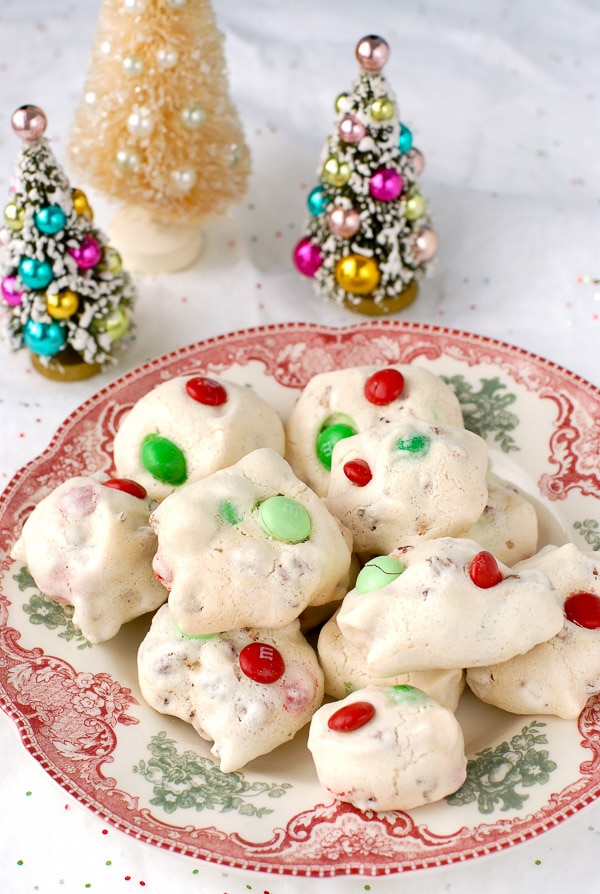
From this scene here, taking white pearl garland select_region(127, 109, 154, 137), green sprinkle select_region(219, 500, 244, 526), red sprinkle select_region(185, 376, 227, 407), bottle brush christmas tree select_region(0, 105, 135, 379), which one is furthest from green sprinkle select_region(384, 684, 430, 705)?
white pearl garland select_region(127, 109, 154, 137)

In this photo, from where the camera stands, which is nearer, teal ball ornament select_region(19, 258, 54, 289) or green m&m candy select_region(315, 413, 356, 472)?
green m&m candy select_region(315, 413, 356, 472)

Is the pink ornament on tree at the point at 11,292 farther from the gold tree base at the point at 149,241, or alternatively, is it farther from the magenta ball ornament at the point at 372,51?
the magenta ball ornament at the point at 372,51

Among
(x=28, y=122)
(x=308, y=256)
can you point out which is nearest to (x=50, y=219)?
(x=28, y=122)

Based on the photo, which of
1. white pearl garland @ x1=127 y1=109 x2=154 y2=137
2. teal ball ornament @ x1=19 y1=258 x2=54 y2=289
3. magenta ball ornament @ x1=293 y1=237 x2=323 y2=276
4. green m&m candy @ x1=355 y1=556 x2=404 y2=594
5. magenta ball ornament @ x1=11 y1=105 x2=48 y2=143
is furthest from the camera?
magenta ball ornament @ x1=293 y1=237 x2=323 y2=276

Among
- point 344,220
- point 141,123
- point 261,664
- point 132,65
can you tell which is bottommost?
point 261,664

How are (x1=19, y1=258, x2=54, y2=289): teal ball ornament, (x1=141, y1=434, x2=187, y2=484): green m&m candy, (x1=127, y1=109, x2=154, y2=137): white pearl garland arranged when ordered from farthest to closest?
1. (x1=127, y1=109, x2=154, y2=137): white pearl garland
2. (x1=19, y1=258, x2=54, y2=289): teal ball ornament
3. (x1=141, y1=434, x2=187, y2=484): green m&m candy

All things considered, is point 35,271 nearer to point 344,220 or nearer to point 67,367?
point 67,367

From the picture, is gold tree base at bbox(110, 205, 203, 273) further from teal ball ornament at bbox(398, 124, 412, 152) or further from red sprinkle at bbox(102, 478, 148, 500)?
red sprinkle at bbox(102, 478, 148, 500)
